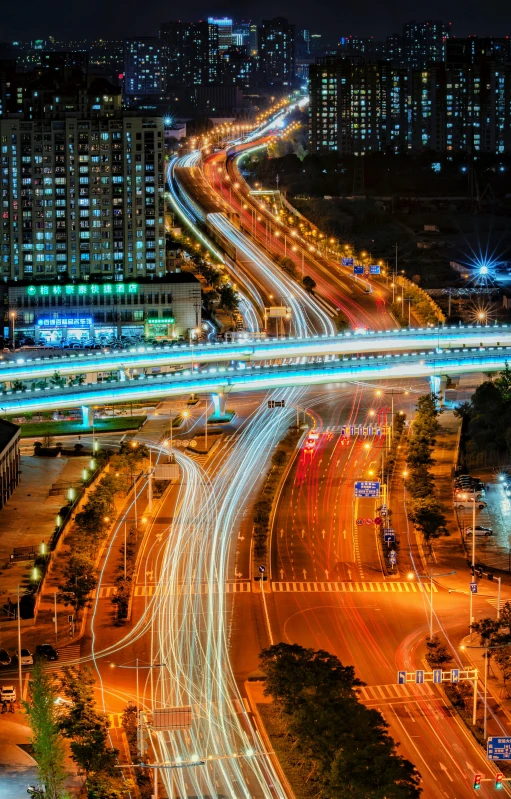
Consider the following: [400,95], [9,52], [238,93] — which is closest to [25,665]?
[400,95]

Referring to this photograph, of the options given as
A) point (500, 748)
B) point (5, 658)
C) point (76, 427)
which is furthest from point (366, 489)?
point (500, 748)

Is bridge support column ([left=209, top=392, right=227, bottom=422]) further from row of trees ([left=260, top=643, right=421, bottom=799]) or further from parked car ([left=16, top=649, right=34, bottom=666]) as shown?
row of trees ([left=260, top=643, right=421, bottom=799])

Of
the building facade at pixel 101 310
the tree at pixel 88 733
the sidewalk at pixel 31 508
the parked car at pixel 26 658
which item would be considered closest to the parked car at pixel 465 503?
the sidewalk at pixel 31 508

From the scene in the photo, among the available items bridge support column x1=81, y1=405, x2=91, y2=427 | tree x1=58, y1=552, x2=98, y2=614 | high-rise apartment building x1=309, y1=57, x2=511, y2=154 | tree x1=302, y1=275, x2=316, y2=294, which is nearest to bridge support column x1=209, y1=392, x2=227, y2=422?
bridge support column x1=81, y1=405, x2=91, y2=427

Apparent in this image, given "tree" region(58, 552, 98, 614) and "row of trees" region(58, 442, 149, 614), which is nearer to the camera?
"tree" region(58, 552, 98, 614)

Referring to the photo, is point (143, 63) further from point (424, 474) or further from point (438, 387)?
point (424, 474)

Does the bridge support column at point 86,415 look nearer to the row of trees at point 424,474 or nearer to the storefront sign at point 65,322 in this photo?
the row of trees at point 424,474
